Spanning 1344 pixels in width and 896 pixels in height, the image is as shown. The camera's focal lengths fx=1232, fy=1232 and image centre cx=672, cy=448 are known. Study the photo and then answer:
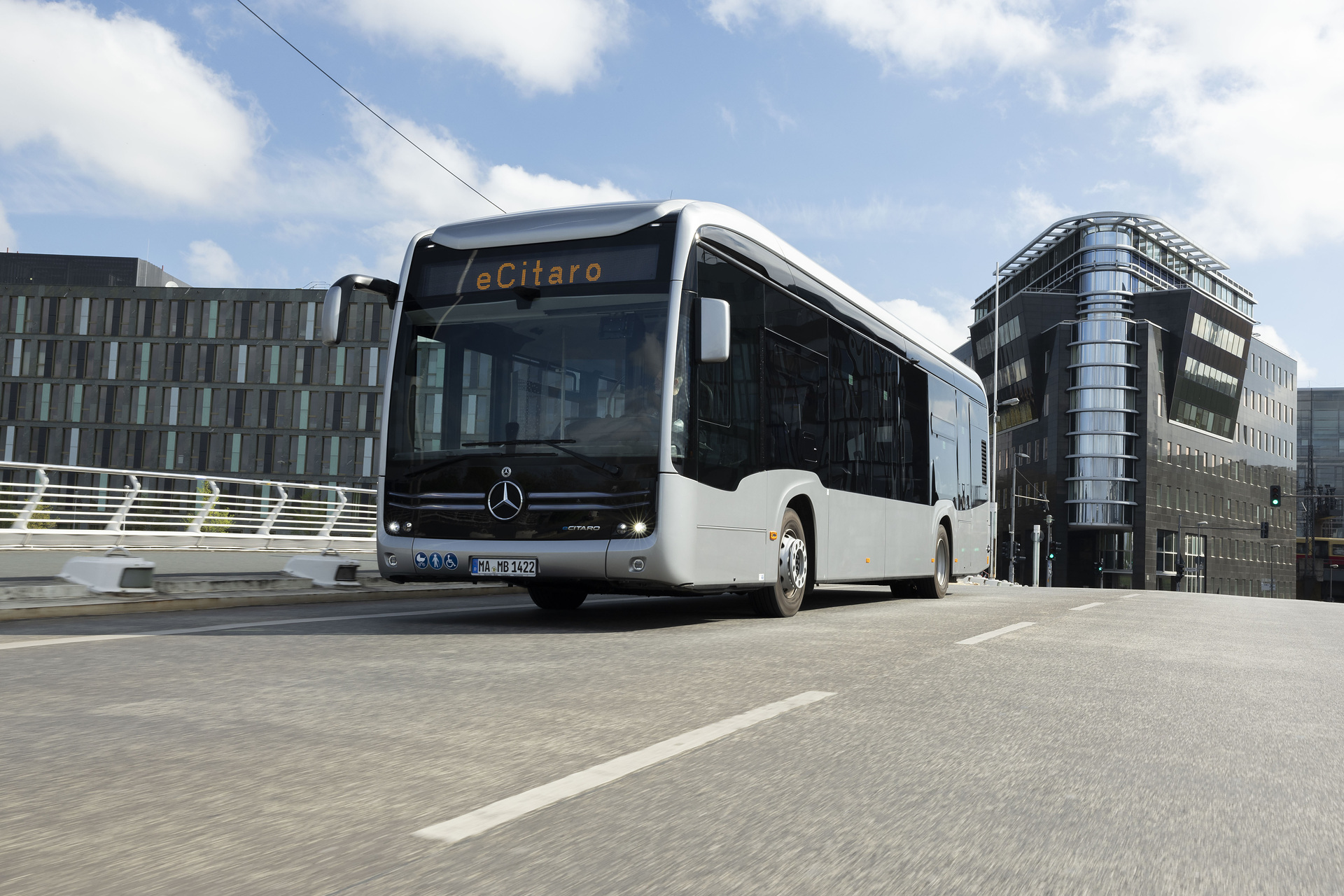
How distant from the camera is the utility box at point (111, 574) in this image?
34.5ft

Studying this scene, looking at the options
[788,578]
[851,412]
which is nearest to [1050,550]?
[851,412]

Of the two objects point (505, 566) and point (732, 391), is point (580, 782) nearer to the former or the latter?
point (505, 566)

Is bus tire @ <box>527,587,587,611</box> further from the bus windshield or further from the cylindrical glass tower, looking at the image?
the cylindrical glass tower

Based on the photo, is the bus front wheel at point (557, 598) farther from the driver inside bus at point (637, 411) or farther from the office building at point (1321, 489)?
the office building at point (1321, 489)

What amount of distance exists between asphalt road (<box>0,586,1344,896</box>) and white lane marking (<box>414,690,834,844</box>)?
0.04 meters

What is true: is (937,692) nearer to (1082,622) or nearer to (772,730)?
(772,730)

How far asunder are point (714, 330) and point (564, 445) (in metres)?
1.43

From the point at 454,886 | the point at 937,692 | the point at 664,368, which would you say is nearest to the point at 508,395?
the point at 664,368

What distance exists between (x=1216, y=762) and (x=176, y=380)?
88047mm

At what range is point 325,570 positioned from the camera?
13945mm

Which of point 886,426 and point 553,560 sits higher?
point 886,426

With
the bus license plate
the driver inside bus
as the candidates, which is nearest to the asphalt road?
the bus license plate

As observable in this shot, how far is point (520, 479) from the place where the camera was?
936cm

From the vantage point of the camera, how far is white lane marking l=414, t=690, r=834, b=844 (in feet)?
10.2
